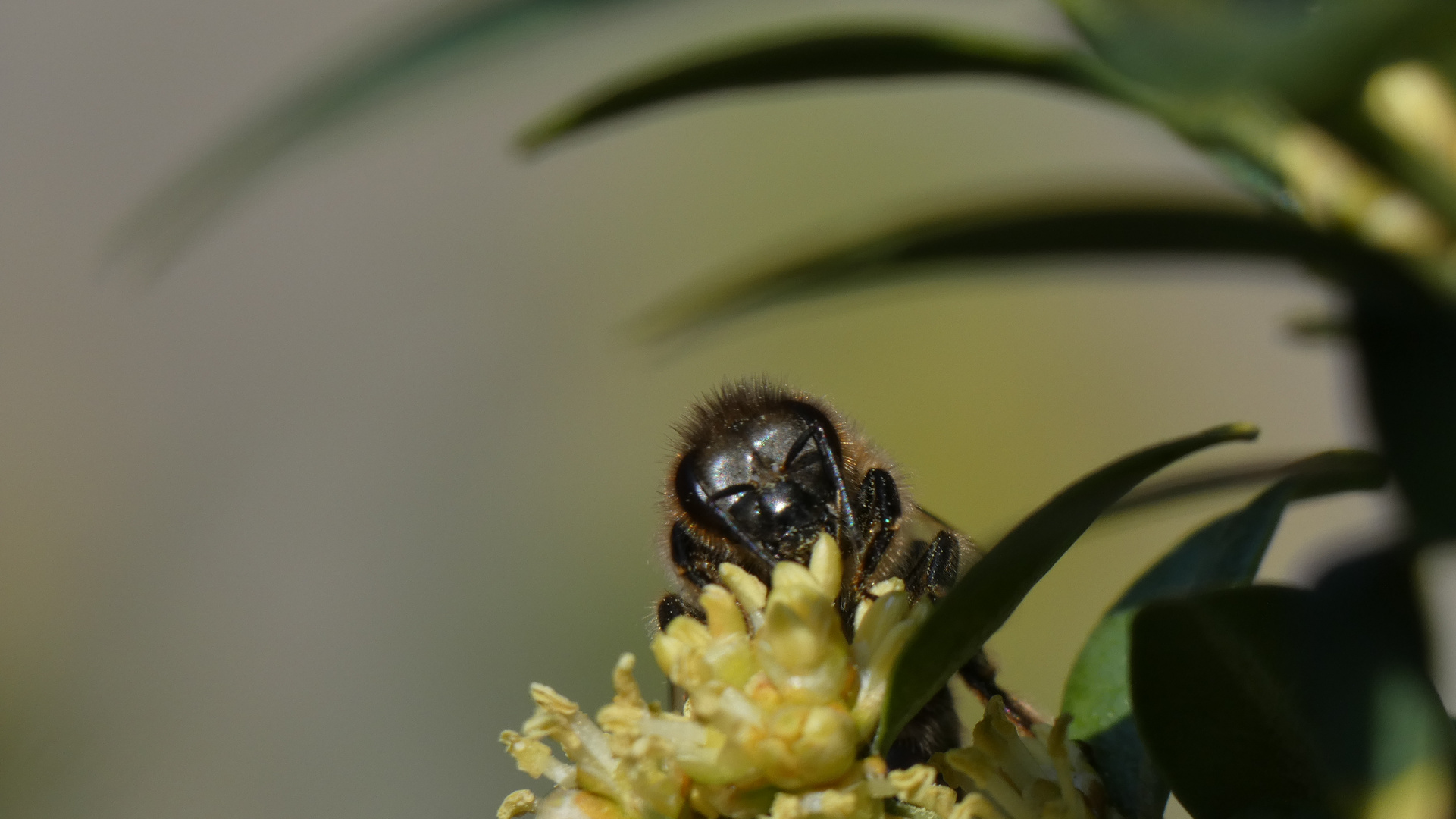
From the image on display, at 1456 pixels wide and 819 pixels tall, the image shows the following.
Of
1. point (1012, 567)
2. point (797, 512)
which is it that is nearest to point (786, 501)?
point (797, 512)

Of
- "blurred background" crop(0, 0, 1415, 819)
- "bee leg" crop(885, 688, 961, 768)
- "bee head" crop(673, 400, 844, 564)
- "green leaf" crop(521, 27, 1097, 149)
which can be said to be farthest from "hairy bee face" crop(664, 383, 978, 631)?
"blurred background" crop(0, 0, 1415, 819)

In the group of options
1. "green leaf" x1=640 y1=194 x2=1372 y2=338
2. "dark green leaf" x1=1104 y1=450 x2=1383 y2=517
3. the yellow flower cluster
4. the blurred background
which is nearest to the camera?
"green leaf" x1=640 y1=194 x2=1372 y2=338

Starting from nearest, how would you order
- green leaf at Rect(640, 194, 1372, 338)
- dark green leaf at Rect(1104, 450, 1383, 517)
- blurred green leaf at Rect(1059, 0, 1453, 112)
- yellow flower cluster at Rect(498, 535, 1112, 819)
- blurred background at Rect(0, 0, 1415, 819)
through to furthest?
blurred green leaf at Rect(1059, 0, 1453, 112) < green leaf at Rect(640, 194, 1372, 338) < yellow flower cluster at Rect(498, 535, 1112, 819) < dark green leaf at Rect(1104, 450, 1383, 517) < blurred background at Rect(0, 0, 1415, 819)

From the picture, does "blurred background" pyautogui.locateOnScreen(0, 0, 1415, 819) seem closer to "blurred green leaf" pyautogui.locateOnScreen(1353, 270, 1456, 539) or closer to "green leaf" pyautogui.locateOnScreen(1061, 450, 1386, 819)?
"green leaf" pyautogui.locateOnScreen(1061, 450, 1386, 819)

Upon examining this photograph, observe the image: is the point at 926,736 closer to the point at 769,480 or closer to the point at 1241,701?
the point at 769,480

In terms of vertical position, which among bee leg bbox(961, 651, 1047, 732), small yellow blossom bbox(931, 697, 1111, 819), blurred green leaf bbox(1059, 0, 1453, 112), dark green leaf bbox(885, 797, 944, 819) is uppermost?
blurred green leaf bbox(1059, 0, 1453, 112)

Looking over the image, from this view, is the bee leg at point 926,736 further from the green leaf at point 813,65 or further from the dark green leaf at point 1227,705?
the green leaf at point 813,65
